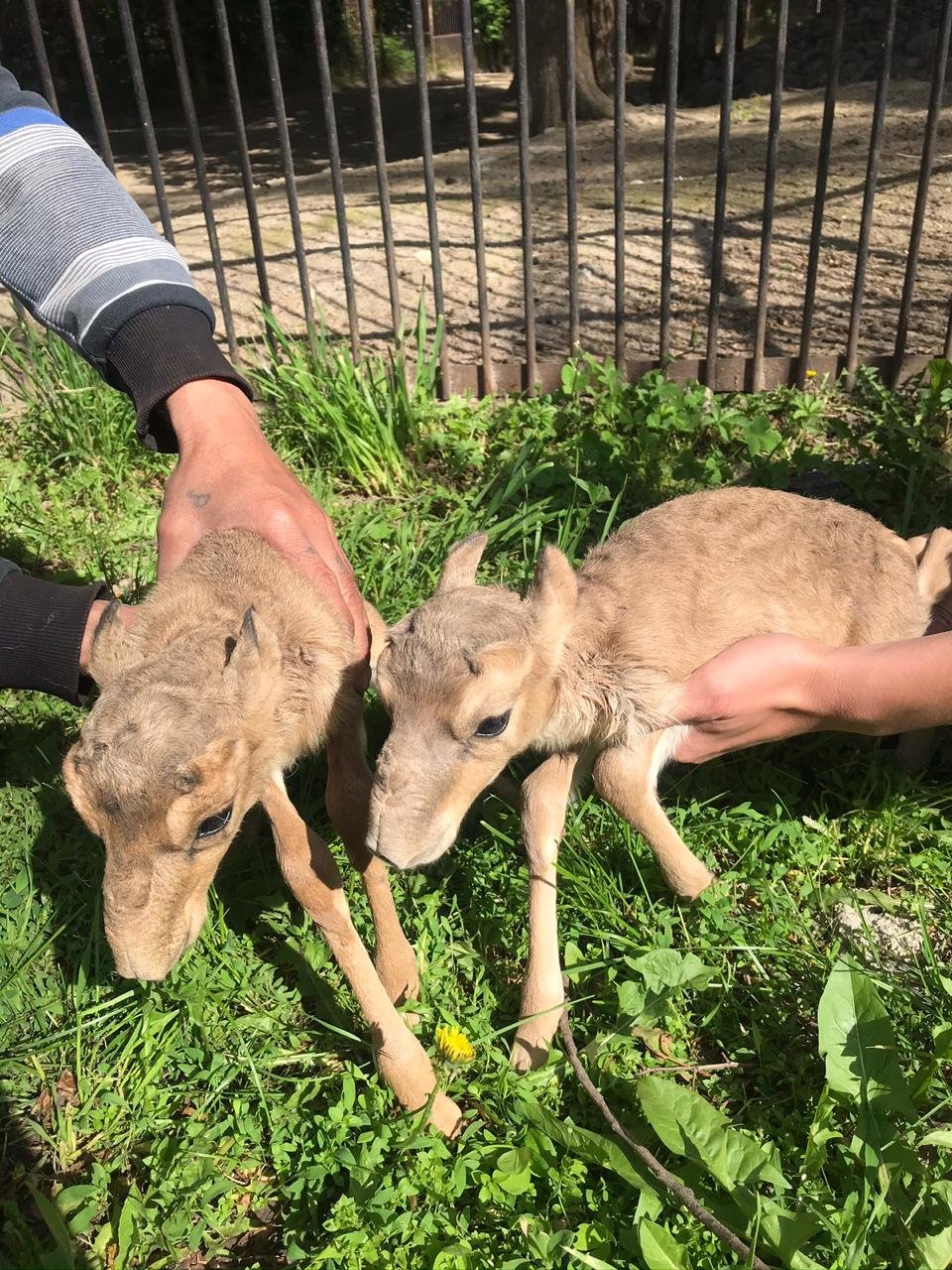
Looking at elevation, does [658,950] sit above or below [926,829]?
above

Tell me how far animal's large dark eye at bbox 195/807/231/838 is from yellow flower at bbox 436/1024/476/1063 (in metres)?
0.83

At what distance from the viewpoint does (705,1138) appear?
2248mm

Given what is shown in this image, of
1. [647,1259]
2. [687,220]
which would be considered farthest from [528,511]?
[687,220]

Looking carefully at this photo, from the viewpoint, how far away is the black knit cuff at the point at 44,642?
3373 millimetres

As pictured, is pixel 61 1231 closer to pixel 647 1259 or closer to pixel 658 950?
pixel 647 1259

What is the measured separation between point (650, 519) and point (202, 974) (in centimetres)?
201

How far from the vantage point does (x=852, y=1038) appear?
2373 mm

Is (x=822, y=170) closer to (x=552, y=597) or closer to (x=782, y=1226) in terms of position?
(x=552, y=597)

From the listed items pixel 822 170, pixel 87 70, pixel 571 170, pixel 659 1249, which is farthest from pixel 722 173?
pixel 659 1249

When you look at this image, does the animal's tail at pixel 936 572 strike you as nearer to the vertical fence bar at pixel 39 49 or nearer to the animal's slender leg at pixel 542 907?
the animal's slender leg at pixel 542 907

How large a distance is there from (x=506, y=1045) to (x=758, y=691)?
1.21m

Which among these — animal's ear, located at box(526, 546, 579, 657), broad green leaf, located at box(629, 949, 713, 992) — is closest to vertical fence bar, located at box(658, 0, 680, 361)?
animal's ear, located at box(526, 546, 579, 657)

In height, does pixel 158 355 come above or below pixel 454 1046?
above

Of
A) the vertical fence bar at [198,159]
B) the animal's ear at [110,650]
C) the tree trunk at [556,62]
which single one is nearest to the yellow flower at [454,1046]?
the animal's ear at [110,650]
